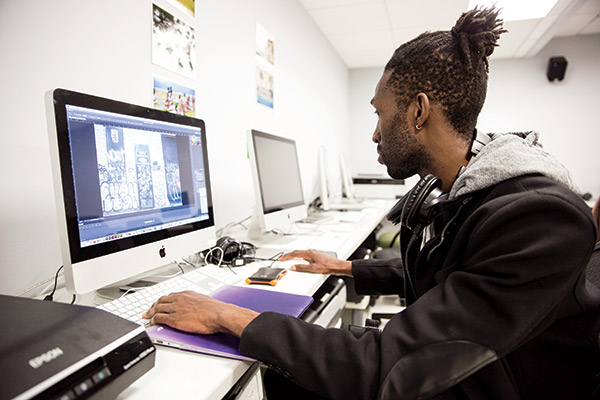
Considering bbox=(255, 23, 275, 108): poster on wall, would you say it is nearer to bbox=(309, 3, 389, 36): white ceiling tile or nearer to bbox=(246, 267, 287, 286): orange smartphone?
bbox=(309, 3, 389, 36): white ceiling tile

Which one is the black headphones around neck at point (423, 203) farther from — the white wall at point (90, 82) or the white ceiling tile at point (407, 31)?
the white ceiling tile at point (407, 31)

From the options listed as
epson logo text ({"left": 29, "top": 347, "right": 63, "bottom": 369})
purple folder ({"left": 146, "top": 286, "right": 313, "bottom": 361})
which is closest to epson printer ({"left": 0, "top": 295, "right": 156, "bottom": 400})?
epson logo text ({"left": 29, "top": 347, "right": 63, "bottom": 369})

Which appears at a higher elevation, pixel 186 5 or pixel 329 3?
pixel 329 3

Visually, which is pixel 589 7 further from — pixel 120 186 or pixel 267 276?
pixel 120 186

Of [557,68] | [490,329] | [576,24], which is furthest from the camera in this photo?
[557,68]

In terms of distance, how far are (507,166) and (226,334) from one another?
0.62 meters

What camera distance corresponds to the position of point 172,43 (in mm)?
1318

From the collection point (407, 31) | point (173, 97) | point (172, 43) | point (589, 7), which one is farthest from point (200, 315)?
point (589, 7)

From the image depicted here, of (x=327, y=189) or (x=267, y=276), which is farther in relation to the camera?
(x=327, y=189)

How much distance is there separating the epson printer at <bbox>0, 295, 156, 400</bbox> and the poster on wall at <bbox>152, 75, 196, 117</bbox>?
0.90 meters

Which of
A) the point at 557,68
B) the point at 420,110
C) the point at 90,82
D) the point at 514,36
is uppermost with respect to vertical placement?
the point at 514,36

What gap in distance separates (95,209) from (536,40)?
4.31 metres

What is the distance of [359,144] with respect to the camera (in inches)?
184

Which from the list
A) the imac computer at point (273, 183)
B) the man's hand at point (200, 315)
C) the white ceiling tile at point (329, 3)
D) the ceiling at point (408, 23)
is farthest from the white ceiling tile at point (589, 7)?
the man's hand at point (200, 315)
